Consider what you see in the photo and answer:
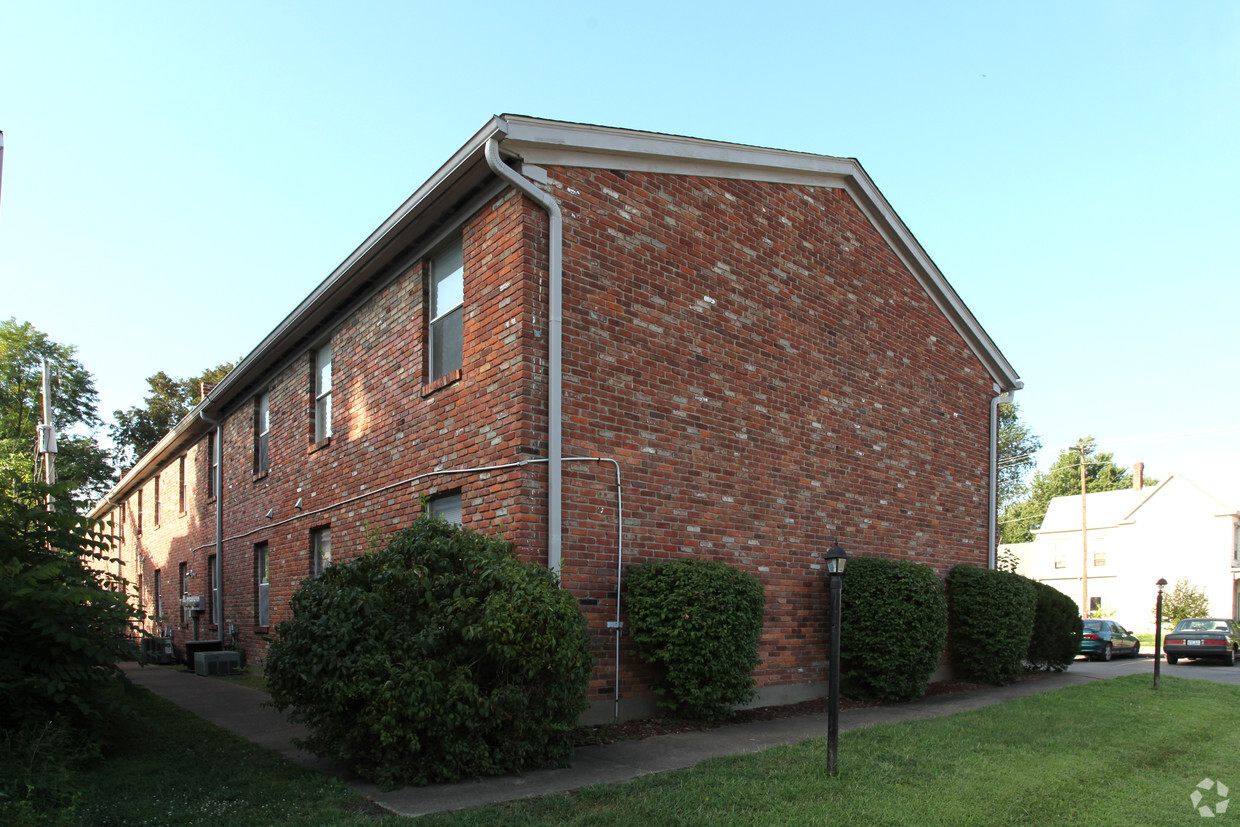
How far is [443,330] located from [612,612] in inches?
151

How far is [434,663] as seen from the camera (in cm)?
613

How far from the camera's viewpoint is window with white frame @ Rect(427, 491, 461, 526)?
29.5 ft

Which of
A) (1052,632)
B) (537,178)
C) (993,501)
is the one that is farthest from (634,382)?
(1052,632)

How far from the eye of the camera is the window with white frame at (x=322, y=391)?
13017 millimetres

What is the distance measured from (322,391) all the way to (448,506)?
5.19 metres

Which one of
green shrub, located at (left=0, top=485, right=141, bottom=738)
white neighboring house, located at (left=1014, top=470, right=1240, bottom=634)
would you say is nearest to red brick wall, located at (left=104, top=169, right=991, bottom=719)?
green shrub, located at (left=0, top=485, right=141, bottom=738)

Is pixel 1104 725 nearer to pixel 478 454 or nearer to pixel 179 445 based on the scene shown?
pixel 478 454

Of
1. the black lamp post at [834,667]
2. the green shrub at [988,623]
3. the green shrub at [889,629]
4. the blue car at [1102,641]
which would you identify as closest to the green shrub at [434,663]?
the black lamp post at [834,667]

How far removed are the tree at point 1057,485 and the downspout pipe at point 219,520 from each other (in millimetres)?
49290

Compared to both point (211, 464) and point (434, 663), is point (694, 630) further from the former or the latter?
point (211, 464)

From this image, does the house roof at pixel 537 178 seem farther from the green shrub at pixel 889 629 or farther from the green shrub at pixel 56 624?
the green shrub at pixel 889 629

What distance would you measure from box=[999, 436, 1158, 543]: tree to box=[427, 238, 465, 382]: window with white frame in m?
52.3

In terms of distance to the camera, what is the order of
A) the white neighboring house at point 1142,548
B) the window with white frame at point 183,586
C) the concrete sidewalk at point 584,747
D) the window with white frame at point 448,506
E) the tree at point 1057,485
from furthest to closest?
the tree at point 1057,485 < the white neighboring house at point 1142,548 < the window with white frame at point 183,586 < the window with white frame at point 448,506 < the concrete sidewalk at point 584,747

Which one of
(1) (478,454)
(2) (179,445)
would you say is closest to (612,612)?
(1) (478,454)
